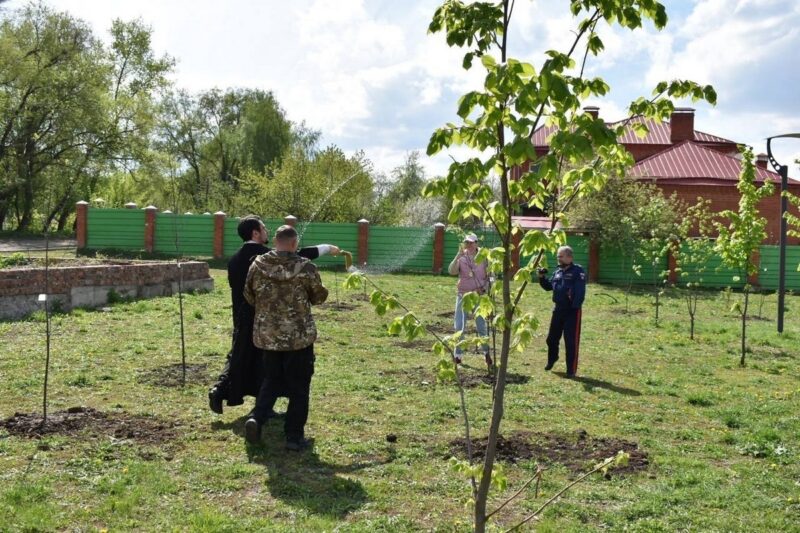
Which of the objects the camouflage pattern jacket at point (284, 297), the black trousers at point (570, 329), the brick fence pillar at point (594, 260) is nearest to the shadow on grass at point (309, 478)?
the camouflage pattern jacket at point (284, 297)

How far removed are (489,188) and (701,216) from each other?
13.6 meters

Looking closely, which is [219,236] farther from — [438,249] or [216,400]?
[216,400]

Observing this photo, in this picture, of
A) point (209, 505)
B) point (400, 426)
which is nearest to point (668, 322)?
point (400, 426)

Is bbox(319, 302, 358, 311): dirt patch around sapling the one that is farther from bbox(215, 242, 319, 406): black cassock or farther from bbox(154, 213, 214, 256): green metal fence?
bbox(154, 213, 214, 256): green metal fence

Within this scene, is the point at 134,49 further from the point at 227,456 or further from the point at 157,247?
the point at 227,456

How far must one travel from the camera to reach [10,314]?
443 inches

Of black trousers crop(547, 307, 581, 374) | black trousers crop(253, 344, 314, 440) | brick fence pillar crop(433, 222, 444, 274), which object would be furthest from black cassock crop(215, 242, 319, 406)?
brick fence pillar crop(433, 222, 444, 274)

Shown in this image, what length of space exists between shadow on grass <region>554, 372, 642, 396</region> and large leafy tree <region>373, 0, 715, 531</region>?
5.79 meters

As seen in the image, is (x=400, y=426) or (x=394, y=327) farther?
(x=400, y=426)

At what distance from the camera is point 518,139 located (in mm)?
2762

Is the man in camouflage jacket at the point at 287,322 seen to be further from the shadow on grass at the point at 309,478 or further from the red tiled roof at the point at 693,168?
the red tiled roof at the point at 693,168

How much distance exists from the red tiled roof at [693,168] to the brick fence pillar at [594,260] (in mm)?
8515

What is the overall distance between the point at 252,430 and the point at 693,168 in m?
35.7

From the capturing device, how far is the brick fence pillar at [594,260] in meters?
28.0
